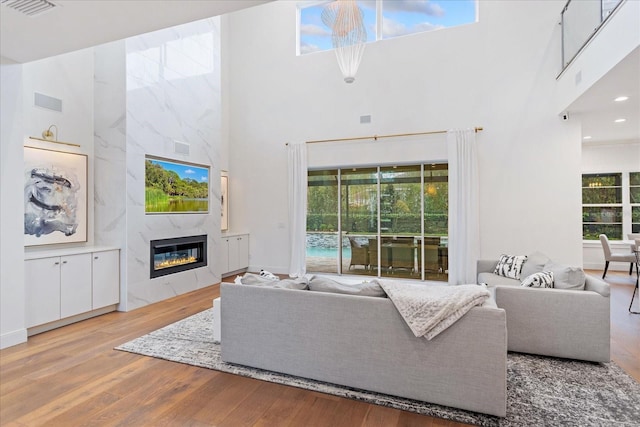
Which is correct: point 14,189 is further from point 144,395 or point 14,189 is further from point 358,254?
point 358,254

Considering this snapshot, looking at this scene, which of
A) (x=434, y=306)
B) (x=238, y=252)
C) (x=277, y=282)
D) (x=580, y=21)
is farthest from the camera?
(x=238, y=252)

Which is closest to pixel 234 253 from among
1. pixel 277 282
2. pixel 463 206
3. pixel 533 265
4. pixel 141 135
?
pixel 141 135

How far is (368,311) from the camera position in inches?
98.7

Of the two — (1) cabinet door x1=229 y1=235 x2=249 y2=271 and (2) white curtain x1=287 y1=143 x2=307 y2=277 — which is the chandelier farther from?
(1) cabinet door x1=229 y1=235 x2=249 y2=271

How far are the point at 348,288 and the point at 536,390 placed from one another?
5.27 ft

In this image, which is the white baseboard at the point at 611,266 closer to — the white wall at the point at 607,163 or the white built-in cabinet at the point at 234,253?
the white wall at the point at 607,163

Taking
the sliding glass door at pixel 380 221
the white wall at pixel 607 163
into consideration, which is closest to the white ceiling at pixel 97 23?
the sliding glass door at pixel 380 221

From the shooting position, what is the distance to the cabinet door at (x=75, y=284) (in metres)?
4.06

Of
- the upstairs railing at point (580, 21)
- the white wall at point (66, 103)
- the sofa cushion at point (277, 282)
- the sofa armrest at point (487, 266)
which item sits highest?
the upstairs railing at point (580, 21)

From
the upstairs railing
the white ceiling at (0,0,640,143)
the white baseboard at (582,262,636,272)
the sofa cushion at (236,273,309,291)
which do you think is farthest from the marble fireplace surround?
the white baseboard at (582,262,636,272)

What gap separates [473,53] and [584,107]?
202cm

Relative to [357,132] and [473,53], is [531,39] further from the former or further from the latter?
[357,132]

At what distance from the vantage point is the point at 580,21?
4.77 m

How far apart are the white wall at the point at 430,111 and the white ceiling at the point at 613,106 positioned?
43 cm
